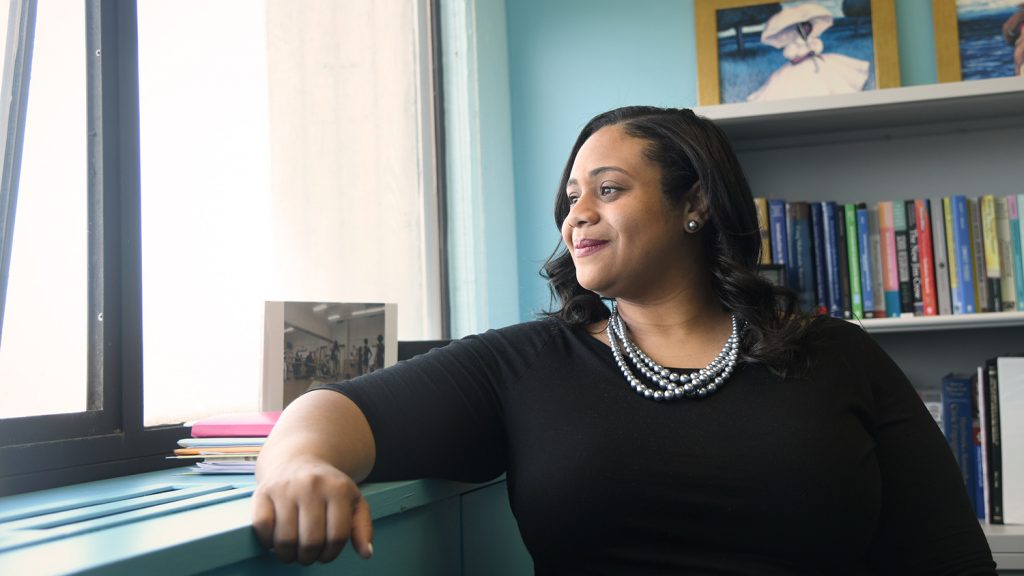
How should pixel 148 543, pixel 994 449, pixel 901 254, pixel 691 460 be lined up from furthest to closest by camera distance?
pixel 901 254, pixel 994 449, pixel 691 460, pixel 148 543

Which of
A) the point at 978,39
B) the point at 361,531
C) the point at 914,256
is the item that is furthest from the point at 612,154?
the point at 978,39

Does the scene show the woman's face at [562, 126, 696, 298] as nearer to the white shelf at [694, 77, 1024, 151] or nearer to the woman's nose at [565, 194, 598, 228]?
the woman's nose at [565, 194, 598, 228]

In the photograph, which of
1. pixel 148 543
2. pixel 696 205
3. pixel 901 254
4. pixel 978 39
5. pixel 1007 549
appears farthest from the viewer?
pixel 978 39

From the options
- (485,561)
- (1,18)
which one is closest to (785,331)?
(485,561)

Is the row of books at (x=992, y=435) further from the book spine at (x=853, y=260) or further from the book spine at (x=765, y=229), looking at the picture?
the book spine at (x=765, y=229)

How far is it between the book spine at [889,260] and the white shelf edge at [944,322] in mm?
58

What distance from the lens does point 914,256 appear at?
1.94m

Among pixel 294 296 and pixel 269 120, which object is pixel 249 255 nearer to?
pixel 294 296

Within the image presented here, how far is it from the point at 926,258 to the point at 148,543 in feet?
5.67

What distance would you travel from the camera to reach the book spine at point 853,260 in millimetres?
1932

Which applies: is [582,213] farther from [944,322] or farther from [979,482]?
[979,482]

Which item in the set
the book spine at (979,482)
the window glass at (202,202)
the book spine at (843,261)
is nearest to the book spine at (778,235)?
the book spine at (843,261)

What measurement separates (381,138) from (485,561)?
1014mm

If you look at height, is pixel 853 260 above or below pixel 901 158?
below
